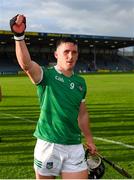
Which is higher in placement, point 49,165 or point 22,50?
point 22,50

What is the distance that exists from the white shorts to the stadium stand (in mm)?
66500

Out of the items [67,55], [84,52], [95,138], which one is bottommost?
[84,52]

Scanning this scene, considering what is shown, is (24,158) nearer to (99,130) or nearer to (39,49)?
(99,130)

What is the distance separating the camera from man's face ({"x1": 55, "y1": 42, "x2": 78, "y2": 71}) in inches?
177

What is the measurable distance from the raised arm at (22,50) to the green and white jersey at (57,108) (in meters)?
0.11

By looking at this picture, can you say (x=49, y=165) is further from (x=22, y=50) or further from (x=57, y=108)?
(x=22, y=50)

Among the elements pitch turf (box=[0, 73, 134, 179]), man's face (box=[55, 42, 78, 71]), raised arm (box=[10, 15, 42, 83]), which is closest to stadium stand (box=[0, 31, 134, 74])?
pitch turf (box=[0, 73, 134, 179])

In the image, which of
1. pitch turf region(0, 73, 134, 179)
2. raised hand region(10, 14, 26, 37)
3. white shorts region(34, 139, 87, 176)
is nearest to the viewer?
raised hand region(10, 14, 26, 37)

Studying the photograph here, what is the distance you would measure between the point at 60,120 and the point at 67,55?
1.96 ft

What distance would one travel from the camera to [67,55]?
4.51m

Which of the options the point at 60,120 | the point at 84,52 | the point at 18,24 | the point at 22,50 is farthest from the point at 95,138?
the point at 84,52

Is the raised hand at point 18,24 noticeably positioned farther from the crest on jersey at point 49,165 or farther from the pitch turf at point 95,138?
the pitch turf at point 95,138

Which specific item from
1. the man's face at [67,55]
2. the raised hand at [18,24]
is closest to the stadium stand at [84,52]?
the man's face at [67,55]

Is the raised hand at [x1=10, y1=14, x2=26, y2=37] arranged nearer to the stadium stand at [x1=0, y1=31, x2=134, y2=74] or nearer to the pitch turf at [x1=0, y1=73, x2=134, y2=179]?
the pitch turf at [x1=0, y1=73, x2=134, y2=179]
